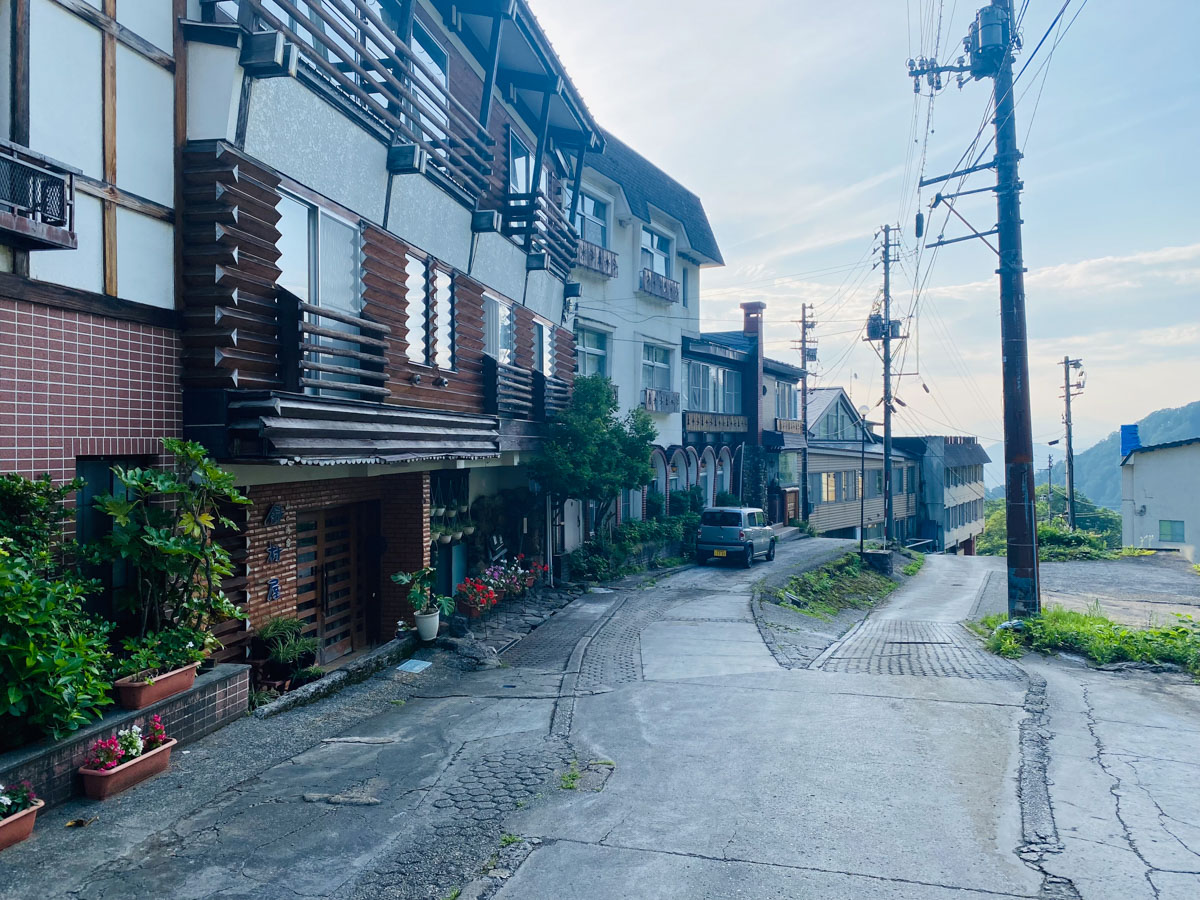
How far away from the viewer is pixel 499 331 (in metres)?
15.1

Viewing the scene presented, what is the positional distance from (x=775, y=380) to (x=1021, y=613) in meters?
23.0

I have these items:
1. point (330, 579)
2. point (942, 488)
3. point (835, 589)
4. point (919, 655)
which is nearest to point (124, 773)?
point (330, 579)

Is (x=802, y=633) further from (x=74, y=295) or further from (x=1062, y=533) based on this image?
(x=1062, y=533)

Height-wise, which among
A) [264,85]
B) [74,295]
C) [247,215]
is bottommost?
[74,295]

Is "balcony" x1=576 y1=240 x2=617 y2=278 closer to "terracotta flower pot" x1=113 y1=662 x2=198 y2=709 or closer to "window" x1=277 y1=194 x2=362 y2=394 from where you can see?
"window" x1=277 y1=194 x2=362 y2=394

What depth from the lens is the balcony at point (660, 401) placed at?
25.5 metres

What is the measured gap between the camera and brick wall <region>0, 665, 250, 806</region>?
5.48 metres

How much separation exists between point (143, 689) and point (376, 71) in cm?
705

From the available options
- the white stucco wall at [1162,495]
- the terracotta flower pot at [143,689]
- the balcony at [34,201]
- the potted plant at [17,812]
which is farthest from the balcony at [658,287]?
the potted plant at [17,812]

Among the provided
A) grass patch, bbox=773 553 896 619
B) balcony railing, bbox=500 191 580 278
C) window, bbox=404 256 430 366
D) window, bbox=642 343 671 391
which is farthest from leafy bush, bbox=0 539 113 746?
window, bbox=642 343 671 391

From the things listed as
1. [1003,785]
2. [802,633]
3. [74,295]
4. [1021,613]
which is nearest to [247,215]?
[74,295]

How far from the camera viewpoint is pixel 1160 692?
10.0m

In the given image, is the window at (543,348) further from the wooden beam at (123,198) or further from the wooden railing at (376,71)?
the wooden beam at (123,198)

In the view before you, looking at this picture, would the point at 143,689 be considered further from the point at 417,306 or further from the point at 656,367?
the point at 656,367
